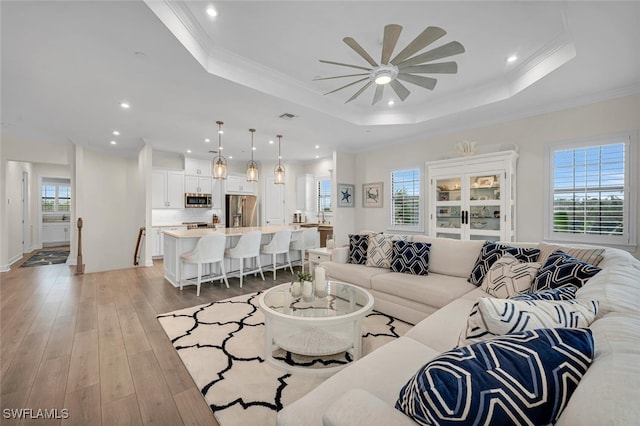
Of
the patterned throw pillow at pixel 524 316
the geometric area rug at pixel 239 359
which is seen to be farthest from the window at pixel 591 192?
the patterned throw pillow at pixel 524 316

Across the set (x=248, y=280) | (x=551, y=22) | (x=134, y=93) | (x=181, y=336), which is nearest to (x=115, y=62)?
(x=134, y=93)

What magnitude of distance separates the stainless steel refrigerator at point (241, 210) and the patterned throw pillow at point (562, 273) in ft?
22.6

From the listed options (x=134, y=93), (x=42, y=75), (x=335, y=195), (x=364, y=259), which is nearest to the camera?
(x=42, y=75)

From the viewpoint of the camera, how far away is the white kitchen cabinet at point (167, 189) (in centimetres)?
662

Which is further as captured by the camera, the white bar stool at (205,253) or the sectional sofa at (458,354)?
the white bar stool at (205,253)

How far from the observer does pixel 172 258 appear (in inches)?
174

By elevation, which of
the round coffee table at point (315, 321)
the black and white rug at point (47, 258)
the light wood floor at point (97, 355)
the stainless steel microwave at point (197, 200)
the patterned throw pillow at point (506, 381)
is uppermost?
the stainless steel microwave at point (197, 200)

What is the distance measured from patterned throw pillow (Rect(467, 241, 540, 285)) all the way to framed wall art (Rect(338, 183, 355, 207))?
3518 mm

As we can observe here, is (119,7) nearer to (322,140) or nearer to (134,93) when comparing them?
(134,93)

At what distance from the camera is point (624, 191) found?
10.6 feet

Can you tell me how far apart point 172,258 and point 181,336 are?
219 cm

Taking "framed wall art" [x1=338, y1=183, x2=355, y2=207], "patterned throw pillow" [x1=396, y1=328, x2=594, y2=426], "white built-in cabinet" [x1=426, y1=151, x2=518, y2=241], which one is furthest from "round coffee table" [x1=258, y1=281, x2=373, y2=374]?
"framed wall art" [x1=338, y1=183, x2=355, y2=207]

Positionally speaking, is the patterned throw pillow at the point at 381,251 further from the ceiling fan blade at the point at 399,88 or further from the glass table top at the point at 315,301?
the ceiling fan blade at the point at 399,88

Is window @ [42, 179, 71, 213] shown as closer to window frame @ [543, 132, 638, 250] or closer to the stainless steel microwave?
the stainless steel microwave
